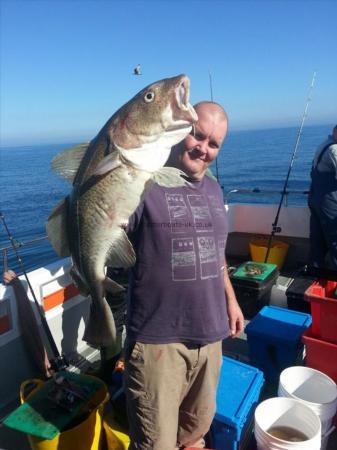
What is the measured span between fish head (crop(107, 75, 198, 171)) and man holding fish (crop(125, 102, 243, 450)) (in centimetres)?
43

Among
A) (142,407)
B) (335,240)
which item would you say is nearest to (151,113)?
(142,407)

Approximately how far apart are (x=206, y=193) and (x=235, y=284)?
3.11m

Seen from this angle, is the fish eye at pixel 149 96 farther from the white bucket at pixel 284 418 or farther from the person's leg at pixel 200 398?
the white bucket at pixel 284 418

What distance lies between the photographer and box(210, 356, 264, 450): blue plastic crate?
270 cm

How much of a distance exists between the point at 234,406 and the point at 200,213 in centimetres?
152

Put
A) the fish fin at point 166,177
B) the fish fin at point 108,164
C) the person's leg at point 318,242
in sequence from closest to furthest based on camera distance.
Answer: the fish fin at point 108,164 < the fish fin at point 166,177 < the person's leg at point 318,242

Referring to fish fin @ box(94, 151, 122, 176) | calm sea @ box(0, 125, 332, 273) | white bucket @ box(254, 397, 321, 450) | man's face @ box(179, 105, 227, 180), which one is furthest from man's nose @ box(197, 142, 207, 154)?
calm sea @ box(0, 125, 332, 273)

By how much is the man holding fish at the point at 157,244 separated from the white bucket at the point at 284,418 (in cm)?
40

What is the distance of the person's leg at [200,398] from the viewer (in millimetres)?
2387

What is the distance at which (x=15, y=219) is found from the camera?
1831 centimetres

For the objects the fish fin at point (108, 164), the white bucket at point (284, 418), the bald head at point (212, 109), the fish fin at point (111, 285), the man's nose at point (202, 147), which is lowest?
the white bucket at point (284, 418)

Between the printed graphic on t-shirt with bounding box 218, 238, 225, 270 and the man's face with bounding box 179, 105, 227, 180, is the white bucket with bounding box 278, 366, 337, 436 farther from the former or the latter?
the man's face with bounding box 179, 105, 227, 180

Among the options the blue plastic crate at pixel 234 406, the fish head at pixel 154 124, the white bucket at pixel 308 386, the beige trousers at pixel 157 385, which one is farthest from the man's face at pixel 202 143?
the white bucket at pixel 308 386


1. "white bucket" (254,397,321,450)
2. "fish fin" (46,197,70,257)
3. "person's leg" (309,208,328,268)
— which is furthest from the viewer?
"person's leg" (309,208,328,268)
